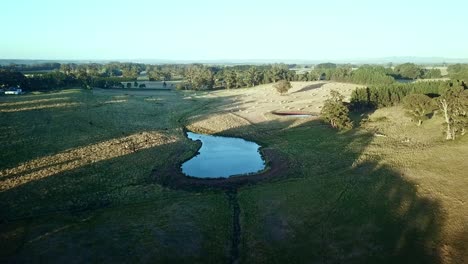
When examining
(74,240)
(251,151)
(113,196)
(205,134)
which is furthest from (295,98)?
(74,240)

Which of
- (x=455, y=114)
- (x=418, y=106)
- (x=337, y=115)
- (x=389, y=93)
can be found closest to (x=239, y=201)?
(x=337, y=115)

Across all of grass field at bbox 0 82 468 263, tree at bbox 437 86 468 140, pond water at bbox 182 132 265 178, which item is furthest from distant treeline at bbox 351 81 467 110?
pond water at bbox 182 132 265 178

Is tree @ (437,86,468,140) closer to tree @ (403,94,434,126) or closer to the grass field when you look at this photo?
the grass field

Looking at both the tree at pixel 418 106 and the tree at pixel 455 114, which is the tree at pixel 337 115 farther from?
the tree at pixel 455 114

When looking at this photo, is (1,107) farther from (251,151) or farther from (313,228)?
(313,228)

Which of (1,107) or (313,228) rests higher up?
(1,107)

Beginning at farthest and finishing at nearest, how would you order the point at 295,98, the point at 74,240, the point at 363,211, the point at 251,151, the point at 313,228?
the point at 295,98 → the point at 251,151 → the point at 363,211 → the point at 313,228 → the point at 74,240

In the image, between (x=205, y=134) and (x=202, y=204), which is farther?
(x=205, y=134)
